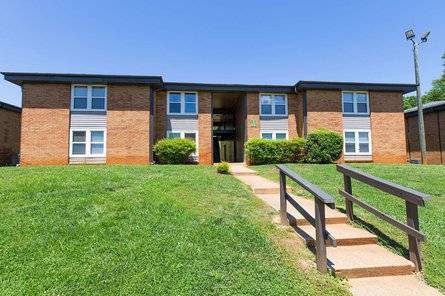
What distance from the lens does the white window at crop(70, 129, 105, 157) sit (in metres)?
14.8

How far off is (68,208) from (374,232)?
19.1 feet

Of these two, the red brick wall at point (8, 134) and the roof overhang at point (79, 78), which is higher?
the roof overhang at point (79, 78)

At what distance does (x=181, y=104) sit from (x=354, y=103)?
1237 cm

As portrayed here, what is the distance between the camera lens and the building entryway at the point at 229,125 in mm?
18798

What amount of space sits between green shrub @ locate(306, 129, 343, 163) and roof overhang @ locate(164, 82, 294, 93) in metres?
4.26

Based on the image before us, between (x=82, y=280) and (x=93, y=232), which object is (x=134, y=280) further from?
(x=93, y=232)

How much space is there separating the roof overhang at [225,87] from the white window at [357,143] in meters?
5.21

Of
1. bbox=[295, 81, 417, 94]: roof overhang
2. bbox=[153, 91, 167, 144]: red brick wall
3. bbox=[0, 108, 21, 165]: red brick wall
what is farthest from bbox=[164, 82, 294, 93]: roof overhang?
bbox=[0, 108, 21, 165]: red brick wall

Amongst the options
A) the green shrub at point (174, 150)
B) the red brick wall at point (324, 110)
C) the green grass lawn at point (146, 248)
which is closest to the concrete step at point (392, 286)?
the green grass lawn at point (146, 248)

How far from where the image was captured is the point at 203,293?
2602 millimetres

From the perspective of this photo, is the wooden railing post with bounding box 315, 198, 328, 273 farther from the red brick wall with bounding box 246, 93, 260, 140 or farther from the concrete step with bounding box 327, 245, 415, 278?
the red brick wall with bounding box 246, 93, 260, 140

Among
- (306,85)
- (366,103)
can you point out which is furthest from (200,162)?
(366,103)

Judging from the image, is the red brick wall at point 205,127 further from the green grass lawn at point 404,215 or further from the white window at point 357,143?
the white window at point 357,143

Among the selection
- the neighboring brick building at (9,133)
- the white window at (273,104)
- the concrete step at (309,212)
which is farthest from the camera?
the white window at (273,104)
